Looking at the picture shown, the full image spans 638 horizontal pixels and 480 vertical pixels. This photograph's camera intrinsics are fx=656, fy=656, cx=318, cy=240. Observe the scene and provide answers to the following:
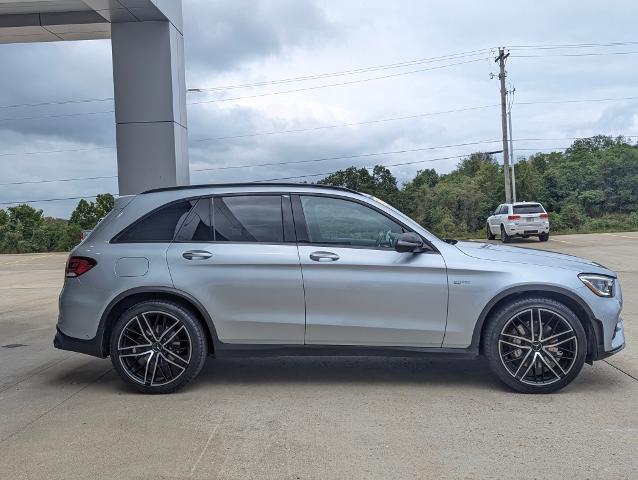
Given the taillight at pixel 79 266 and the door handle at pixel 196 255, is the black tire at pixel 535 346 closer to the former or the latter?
the door handle at pixel 196 255

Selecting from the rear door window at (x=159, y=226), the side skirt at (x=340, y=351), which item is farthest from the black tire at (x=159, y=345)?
the rear door window at (x=159, y=226)

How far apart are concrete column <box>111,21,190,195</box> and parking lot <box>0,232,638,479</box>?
5.81 meters

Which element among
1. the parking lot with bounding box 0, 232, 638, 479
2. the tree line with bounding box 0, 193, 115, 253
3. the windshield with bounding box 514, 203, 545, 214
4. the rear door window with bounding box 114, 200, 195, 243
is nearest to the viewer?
the parking lot with bounding box 0, 232, 638, 479

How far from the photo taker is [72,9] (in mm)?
12727

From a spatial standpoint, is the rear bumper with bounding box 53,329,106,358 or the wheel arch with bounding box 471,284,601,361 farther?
the rear bumper with bounding box 53,329,106,358

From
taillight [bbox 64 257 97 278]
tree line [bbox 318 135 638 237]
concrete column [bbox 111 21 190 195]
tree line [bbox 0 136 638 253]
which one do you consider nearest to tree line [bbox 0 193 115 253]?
tree line [bbox 0 136 638 253]

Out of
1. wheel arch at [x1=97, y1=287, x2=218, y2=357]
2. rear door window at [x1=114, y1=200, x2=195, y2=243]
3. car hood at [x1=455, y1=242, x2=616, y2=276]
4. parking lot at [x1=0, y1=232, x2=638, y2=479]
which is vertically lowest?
parking lot at [x1=0, y1=232, x2=638, y2=479]

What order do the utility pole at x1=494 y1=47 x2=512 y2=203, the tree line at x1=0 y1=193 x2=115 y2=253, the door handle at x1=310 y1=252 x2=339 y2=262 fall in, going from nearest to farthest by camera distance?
the door handle at x1=310 y1=252 x2=339 y2=262, the utility pole at x1=494 y1=47 x2=512 y2=203, the tree line at x1=0 y1=193 x2=115 y2=253

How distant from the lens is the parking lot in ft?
12.7

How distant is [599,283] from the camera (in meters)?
5.35

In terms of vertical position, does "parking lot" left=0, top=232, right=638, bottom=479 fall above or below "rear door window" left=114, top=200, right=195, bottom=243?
below

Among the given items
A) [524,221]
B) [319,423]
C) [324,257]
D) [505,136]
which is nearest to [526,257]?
[324,257]

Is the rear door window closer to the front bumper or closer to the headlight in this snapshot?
the headlight

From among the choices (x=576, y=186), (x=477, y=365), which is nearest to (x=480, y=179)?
(x=576, y=186)
